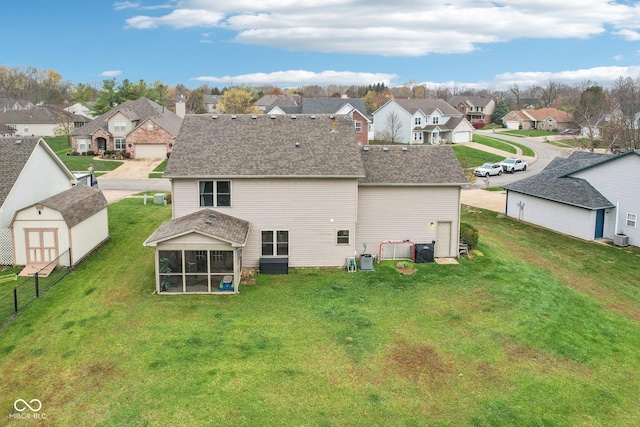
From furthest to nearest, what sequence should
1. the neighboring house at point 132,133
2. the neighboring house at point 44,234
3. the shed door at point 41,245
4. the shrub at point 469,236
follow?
the neighboring house at point 132,133
the shrub at point 469,236
the shed door at point 41,245
the neighboring house at point 44,234

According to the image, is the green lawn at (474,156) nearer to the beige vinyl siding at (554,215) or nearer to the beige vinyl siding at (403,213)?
the beige vinyl siding at (554,215)

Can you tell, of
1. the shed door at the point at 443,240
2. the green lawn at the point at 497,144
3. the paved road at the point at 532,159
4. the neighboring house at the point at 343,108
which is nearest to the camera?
the shed door at the point at 443,240

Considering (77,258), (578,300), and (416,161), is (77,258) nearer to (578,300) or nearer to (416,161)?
(416,161)

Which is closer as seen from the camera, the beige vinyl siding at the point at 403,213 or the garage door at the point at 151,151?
the beige vinyl siding at the point at 403,213

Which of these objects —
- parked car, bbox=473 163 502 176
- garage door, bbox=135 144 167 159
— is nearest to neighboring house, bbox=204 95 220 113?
garage door, bbox=135 144 167 159

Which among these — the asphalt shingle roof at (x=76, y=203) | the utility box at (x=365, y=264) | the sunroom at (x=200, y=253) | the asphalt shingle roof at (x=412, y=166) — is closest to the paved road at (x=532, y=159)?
the asphalt shingle roof at (x=412, y=166)

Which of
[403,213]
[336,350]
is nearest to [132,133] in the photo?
[403,213]

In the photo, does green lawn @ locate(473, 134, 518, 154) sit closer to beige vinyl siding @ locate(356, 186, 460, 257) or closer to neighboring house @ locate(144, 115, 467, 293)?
beige vinyl siding @ locate(356, 186, 460, 257)
